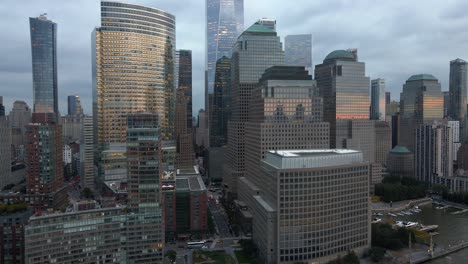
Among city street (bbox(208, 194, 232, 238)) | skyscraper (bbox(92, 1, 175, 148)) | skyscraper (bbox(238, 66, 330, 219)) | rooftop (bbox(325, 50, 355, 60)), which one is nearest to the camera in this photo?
city street (bbox(208, 194, 232, 238))

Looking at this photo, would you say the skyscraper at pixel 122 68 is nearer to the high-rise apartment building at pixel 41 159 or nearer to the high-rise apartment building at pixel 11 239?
the high-rise apartment building at pixel 41 159

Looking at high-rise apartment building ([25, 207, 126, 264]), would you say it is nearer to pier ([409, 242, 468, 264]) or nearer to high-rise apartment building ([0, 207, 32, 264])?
high-rise apartment building ([0, 207, 32, 264])

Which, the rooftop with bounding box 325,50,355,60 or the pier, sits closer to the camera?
the pier

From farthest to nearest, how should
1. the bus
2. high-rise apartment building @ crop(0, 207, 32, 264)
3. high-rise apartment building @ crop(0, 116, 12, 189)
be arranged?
high-rise apartment building @ crop(0, 116, 12, 189) < the bus < high-rise apartment building @ crop(0, 207, 32, 264)

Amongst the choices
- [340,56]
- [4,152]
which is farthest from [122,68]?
[340,56]

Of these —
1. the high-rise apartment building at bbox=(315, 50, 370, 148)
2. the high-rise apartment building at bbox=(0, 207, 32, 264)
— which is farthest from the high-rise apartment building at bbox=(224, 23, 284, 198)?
the high-rise apartment building at bbox=(0, 207, 32, 264)

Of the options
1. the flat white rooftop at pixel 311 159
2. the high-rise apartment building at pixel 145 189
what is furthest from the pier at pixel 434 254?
the high-rise apartment building at pixel 145 189

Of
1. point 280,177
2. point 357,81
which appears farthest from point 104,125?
point 357,81
